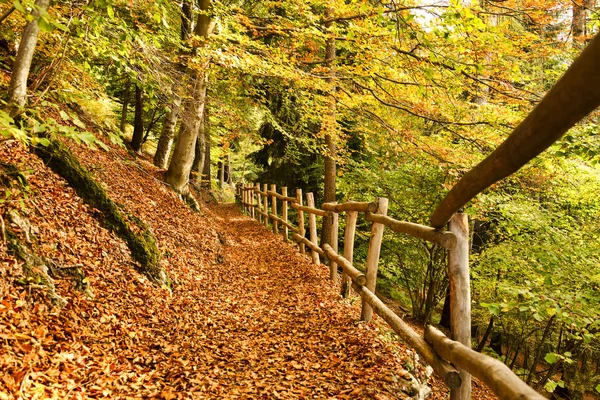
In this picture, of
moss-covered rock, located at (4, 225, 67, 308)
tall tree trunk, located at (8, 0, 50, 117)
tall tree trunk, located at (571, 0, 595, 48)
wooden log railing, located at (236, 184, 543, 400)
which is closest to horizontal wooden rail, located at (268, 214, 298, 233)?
wooden log railing, located at (236, 184, 543, 400)

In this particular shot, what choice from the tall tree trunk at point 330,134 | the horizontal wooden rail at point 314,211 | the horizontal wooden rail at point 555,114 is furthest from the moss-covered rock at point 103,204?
the horizontal wooden rail at point 555,114

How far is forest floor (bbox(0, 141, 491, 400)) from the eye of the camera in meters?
3.18

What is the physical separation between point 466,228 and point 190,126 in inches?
311

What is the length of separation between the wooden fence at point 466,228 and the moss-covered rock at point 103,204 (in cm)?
299

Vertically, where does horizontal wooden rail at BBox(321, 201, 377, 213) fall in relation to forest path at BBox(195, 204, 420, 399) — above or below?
above

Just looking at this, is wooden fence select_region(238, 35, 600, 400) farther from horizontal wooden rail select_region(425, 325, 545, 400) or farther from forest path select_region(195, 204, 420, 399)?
forest path select_region(195, 204, 420, 399)

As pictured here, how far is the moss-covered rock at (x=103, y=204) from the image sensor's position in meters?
5.42

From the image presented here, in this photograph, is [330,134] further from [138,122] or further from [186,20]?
[138,122]

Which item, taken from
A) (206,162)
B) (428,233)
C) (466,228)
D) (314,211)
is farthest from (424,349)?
(206,162)

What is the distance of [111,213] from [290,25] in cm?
574

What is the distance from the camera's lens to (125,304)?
451 cm

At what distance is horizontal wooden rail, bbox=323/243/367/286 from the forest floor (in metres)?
0.60

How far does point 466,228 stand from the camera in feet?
10.2

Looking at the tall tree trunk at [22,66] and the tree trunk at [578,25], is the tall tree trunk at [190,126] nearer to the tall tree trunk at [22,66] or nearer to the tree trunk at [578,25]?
the tall tree trunk at [22,66]
